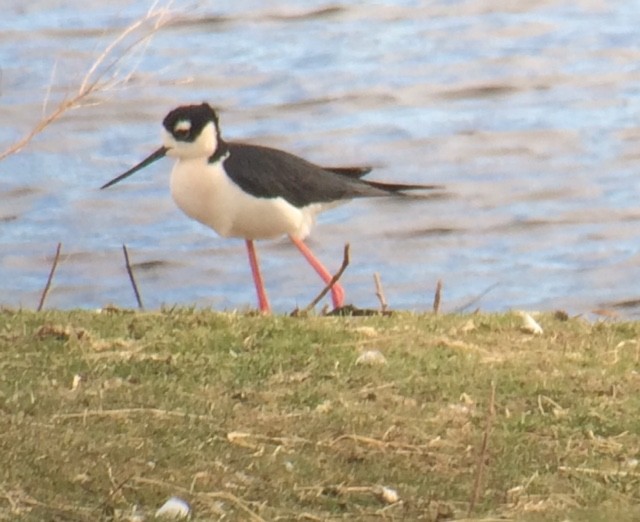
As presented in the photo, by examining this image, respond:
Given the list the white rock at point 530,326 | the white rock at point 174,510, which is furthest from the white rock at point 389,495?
the white rock at point 530,326

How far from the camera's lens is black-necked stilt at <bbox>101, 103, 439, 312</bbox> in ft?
26.1

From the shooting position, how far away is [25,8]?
14398 millimetres

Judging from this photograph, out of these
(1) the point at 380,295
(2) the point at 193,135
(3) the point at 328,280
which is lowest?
(3) the point at 328,280

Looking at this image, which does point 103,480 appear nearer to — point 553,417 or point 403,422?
point 403,422

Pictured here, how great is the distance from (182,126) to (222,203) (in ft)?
1.33

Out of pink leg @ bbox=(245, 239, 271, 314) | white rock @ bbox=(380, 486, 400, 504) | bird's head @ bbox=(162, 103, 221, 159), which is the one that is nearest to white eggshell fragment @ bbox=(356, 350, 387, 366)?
white rock @ bbox=(380, 486, 400, 504)

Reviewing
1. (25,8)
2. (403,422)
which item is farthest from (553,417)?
(25,8)

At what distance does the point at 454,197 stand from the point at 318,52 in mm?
2706

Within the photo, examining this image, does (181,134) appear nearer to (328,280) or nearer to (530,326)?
(328,280)

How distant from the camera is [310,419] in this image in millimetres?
4906

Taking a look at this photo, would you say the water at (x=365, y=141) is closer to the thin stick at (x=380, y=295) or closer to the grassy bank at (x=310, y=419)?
the thin stick at (x=380, y=295)

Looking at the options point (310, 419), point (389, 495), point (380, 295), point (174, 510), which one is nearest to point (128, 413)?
point (310, 419)

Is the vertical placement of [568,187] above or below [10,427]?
below

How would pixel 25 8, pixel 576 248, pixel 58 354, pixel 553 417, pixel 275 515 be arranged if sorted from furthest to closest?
pixel 25 8 → pixel 576 248 → pixel 58 354 → pixel 553 417 → pixel 275 515
